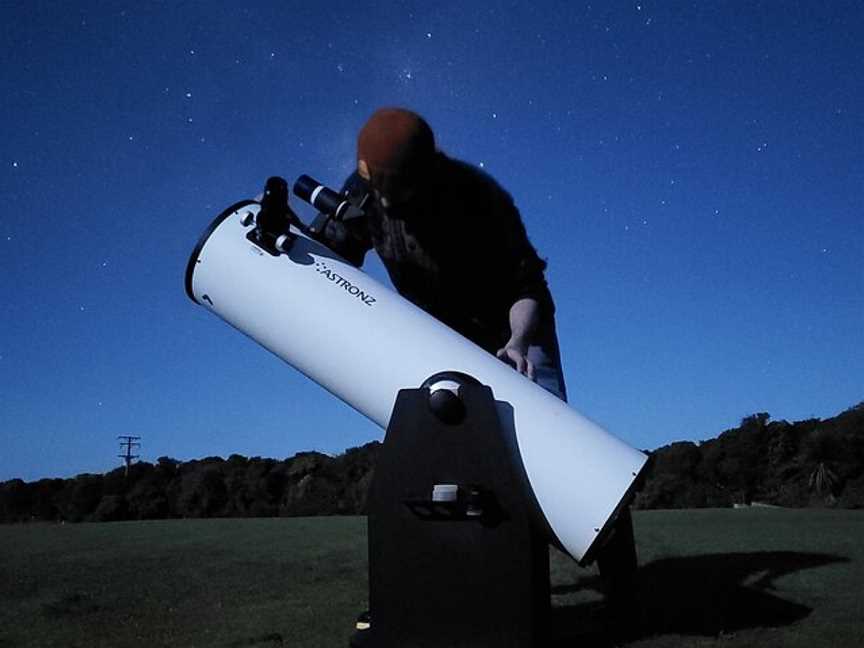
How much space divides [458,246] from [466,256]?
0.17 ft

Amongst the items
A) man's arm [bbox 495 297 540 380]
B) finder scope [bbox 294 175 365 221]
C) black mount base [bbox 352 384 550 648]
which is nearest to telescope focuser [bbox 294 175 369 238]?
finder scope [bbox 294 175 365 221]

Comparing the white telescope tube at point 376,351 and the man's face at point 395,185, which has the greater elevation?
the man's face at point 395,185

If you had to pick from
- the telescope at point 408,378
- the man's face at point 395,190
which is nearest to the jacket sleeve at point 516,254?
the man's face at point 395,190

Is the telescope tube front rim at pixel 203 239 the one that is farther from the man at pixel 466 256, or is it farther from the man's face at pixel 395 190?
the man's face at pixel 395 190

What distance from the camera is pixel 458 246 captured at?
2768mm

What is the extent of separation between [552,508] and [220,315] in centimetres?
137

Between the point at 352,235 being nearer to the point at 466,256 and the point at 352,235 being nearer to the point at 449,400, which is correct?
the point at 466,256

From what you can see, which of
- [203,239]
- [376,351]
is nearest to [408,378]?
[376,351]

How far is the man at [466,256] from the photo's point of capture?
8.49ft

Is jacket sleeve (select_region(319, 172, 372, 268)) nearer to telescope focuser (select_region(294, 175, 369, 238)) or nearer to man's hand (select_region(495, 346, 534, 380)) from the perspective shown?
telescope focuser (select_region(294, 175, 369, 238))

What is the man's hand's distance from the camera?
2.39 m

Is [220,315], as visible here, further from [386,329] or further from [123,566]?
[123,566]

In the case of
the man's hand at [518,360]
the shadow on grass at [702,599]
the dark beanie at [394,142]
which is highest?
the dark beanie at [394,142]

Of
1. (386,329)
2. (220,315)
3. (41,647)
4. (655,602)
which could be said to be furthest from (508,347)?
(41,647)
